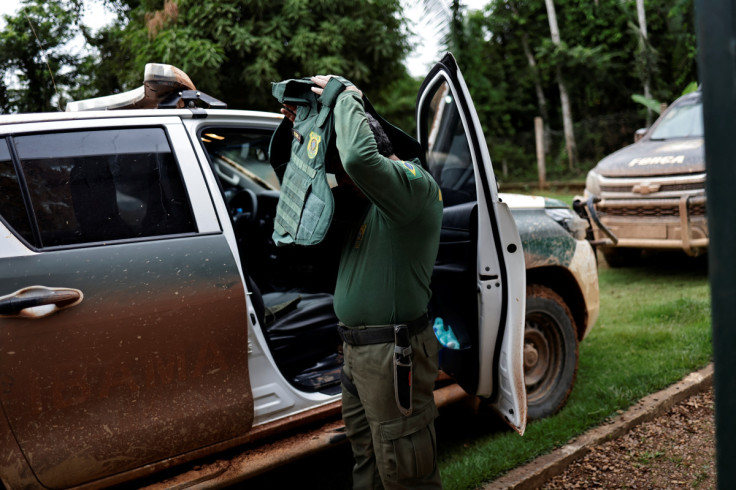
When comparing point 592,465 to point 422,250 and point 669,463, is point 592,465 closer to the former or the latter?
point 669,463

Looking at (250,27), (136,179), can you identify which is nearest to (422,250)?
(136,179)

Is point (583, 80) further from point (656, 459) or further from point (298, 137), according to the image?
point (298, 137)

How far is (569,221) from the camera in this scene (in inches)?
148

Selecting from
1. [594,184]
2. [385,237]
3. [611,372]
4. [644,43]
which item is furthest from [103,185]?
[644,43]

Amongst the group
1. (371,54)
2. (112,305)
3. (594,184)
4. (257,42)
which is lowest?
(594,184)

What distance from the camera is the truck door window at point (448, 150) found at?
3305mm

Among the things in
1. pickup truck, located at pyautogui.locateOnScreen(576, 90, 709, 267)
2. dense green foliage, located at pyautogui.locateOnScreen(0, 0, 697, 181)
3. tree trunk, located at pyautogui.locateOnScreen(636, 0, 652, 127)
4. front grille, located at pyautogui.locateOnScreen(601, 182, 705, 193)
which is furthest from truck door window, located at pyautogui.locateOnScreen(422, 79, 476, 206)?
tree trunk, located at pyautogui.locateOnScreen(636, 0, 652, 127)

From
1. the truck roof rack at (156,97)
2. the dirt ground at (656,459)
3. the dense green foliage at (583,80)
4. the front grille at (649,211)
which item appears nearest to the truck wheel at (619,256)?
the front grille at (649,211)

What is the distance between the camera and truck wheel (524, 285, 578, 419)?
3.57 metres

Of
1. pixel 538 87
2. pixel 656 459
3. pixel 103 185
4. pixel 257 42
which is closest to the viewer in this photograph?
pixel 103 185

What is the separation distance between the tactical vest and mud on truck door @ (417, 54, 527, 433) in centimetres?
75

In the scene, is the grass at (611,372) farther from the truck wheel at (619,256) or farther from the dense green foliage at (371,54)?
→ the dense green foliage at (371,54)

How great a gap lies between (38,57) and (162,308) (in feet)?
12.0

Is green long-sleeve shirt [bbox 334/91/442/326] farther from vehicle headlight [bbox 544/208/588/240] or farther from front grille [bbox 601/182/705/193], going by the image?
front grille [bbox 601/182/705/193]
